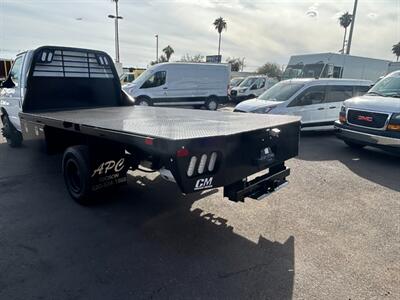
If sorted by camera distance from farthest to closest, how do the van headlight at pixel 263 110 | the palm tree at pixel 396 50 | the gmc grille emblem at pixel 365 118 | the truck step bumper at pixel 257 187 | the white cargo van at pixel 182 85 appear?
the palm tree at pixel 396 50, the white cargo van at pixel 182 85, the van headlight at pixel 263 110, the gmc grille emblem at pixel 365 118, the truck step bumper at pixel 257 187

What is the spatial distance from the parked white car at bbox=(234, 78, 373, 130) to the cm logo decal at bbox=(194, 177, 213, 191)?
6.66m

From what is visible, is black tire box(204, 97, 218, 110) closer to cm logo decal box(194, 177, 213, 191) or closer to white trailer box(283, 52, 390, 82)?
white trailer box(283, 52, 390, 82)

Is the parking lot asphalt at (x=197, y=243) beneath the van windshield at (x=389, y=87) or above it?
beneath

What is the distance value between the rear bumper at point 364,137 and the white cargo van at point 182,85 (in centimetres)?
958

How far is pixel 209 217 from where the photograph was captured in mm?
3932

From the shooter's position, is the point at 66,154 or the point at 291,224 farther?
the point at 66,154

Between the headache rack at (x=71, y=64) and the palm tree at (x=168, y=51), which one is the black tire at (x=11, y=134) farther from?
the palm tree at (x=168, y=51)

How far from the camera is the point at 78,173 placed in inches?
157

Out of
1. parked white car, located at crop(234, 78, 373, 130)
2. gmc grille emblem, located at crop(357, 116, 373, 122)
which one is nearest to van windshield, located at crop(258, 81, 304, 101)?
parked white car, located at crop(234, 78, 373, 130)

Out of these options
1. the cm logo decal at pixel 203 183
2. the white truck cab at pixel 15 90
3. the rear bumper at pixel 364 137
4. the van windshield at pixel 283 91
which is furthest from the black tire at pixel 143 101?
the cm logo decal at pixel 203 183

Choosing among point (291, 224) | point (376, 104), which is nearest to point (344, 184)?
point (291, 224)

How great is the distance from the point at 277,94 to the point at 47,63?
6993 millimetres

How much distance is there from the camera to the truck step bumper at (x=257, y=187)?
10.6ft

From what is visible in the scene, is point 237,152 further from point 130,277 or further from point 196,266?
point 130,277
